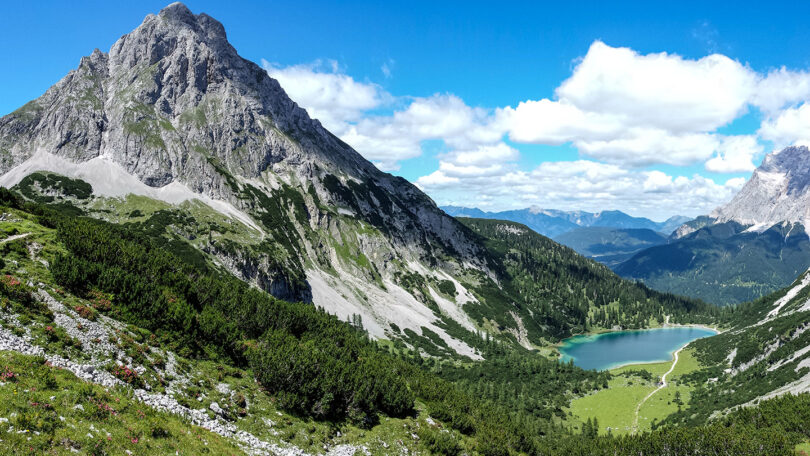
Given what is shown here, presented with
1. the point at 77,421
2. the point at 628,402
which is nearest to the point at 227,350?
the point at 77,421

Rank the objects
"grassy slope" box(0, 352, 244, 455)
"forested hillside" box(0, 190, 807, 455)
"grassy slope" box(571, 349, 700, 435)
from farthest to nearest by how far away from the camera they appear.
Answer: "grassy slope" box(571, 349, 700, 435) < "forested hillside" box(0, 190, 807, 455) < "grassy slope" box(0, 352, 244, 455)

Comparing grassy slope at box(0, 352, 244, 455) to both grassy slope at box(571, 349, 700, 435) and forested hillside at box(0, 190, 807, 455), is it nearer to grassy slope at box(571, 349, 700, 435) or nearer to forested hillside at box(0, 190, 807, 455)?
forested hillside at box(0, 190, 807, 455)

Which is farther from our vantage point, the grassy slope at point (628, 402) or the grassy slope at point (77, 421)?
the grassy slope at point (628, 402)

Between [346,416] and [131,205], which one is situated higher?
[131,205]

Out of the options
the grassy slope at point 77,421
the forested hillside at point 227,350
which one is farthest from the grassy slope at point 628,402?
the grassy slope at point 77,421

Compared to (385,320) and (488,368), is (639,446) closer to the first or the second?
(488,368)

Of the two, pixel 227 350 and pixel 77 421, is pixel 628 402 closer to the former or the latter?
pixel 227 350

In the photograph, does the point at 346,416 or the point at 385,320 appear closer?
the point at 346,416

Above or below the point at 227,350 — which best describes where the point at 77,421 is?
above

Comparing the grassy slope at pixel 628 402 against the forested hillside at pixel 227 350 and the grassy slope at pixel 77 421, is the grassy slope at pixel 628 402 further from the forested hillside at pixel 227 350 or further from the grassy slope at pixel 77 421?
the grassy slope at pixel 77 421

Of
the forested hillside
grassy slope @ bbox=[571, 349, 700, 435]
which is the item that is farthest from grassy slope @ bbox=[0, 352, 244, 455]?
grassy slope @ bbox=[571, 349, 700, 435]

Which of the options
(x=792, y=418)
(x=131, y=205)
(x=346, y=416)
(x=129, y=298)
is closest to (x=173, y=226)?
(x=131, y=205)

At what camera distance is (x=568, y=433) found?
358ft

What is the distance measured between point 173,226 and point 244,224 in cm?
3211
